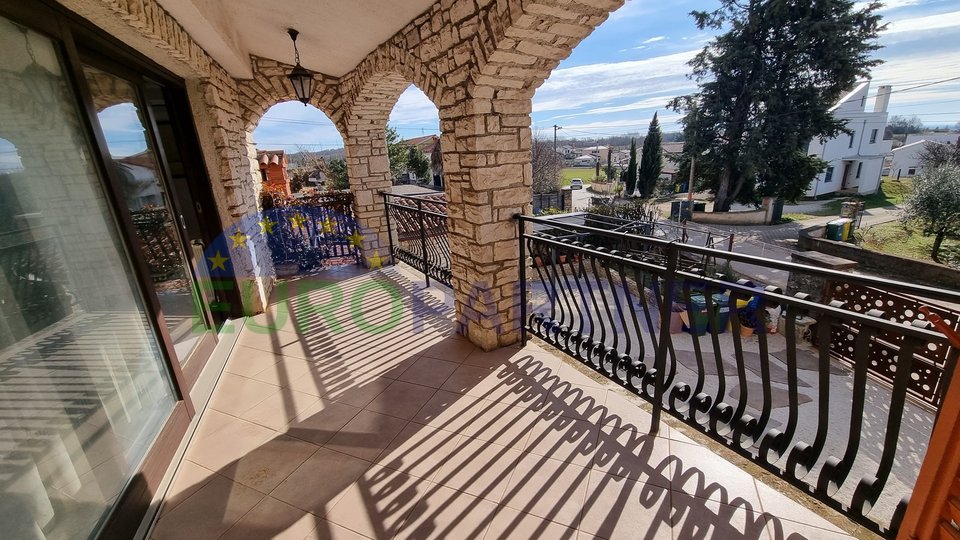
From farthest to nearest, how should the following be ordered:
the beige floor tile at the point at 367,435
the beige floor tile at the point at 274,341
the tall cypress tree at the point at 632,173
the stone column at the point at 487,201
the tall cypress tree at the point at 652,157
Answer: the tall cypress tree at the point at 632,173 → the tall cypress tree at the point at 652,157 → the beige floor tile at the point at 274,341 → the stone column at the point at 487,201 → the beige floor tile at the point at 367,435

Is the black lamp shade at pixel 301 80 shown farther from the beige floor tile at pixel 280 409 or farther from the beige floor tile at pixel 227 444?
the beige floor tile at pixel 227 444

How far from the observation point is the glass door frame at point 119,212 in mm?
1564

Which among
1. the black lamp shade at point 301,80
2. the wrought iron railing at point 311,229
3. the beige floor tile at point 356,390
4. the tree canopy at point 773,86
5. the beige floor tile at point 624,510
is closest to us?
the beige floor tile at point 624,510

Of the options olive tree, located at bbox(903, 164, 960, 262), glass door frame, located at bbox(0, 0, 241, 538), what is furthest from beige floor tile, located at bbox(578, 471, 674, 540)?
olive tree, located at bbox(903, 164, 960, 262)

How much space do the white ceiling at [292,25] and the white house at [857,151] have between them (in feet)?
93.6

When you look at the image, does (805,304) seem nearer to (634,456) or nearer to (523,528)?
(634,456)

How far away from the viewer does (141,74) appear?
8.66 ft

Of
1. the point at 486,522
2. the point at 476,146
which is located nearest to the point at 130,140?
the point at 476,146

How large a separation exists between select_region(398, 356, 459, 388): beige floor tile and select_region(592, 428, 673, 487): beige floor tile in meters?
1.11

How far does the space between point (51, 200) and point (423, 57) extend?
2.28 m

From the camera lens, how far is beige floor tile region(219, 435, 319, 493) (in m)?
1.89

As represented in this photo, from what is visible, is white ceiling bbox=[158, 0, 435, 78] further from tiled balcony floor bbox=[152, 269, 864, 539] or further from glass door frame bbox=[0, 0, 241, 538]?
tiled balcony floor bbox=[152, 269, 864, 539]

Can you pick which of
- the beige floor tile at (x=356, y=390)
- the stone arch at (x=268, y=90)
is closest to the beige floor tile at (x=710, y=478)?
the beige floor tile at (x=356, y=390)

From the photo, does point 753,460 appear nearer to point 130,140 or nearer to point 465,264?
point 465,264
